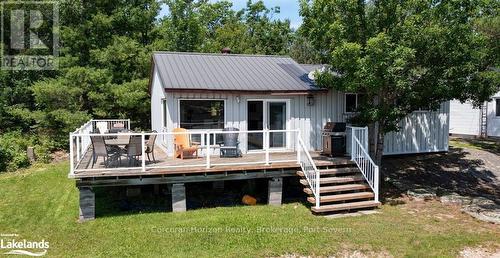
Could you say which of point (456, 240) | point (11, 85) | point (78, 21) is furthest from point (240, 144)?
point (11, 85)

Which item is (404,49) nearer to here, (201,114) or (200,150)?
(201,114)

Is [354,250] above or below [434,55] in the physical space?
below

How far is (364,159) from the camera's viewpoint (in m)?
10.8

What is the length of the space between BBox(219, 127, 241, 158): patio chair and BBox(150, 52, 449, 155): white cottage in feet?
2.18

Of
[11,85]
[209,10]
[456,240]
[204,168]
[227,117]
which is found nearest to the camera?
[456,240]

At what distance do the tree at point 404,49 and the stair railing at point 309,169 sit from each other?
1991 mm

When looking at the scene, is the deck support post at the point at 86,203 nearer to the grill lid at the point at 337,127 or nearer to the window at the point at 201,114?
the window at the point at 201,114

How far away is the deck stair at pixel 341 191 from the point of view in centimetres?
977

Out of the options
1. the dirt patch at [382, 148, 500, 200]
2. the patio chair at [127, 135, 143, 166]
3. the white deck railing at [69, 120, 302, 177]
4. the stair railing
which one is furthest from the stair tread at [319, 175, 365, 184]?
the patio chair at [127, 135, 143, 166]

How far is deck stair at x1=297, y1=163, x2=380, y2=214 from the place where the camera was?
977cm

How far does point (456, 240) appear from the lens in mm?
7969

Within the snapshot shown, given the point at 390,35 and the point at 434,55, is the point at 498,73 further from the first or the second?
the point at 390,35

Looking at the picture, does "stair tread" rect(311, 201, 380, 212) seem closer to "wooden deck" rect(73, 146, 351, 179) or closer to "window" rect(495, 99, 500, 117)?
"wooden deck" rect(73, 146, 351, 179)

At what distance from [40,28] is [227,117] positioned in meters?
15.3
